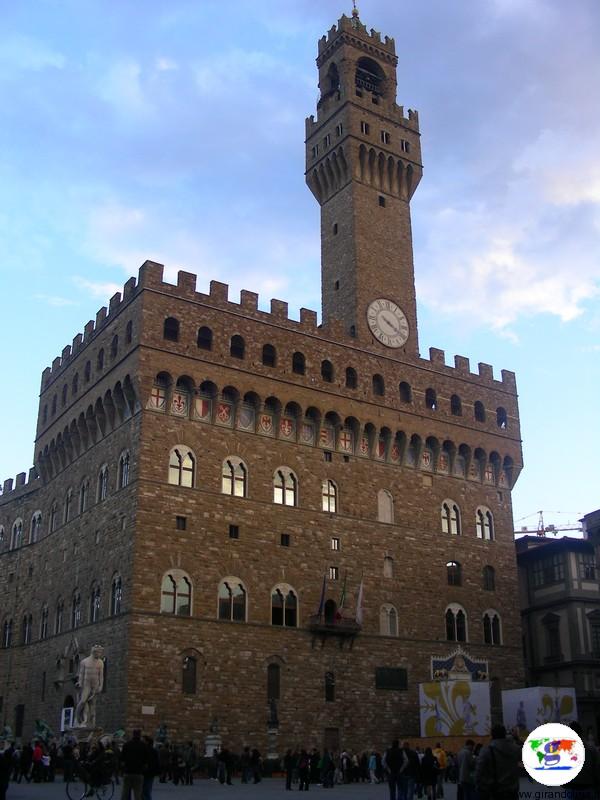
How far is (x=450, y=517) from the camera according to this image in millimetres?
45000

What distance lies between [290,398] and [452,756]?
16.3 metres

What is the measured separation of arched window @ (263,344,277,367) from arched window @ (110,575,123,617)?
38.1ft

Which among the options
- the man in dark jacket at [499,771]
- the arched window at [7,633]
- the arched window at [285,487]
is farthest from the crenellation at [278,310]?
the man in dark jacket at [499,771]

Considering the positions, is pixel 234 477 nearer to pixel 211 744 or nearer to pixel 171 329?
pixel 171 329

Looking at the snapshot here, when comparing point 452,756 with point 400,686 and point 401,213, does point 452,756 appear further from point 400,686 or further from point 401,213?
point 401,213

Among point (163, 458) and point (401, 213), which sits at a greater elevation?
point (401, 213)

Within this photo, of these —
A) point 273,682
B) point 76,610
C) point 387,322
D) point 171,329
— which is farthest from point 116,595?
point 387,322

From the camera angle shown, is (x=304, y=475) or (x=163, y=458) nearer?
(x=163, y=458)

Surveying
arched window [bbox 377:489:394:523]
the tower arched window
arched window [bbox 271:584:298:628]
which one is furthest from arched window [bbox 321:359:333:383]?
arched window [bbox 271:584:298:628]

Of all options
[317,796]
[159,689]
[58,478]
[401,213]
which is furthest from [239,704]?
[401,213]

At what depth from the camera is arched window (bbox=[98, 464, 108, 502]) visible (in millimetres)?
39191

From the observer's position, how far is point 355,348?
43.8 metres

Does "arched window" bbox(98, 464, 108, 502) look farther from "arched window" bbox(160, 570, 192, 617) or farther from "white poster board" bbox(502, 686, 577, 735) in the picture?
"white poster board" bbox(502, 686, 577, 735)

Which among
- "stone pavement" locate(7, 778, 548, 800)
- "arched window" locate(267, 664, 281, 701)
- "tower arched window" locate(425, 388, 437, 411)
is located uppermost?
"tower arched window" locate(425, 388, 437, 411)
